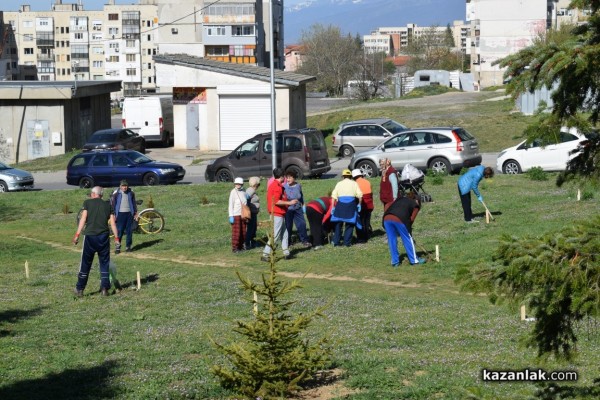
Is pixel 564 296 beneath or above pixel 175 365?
above

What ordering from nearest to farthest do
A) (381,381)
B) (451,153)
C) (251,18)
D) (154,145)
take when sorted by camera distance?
(381,381) < (451,153) < (154,145) < (251,18)

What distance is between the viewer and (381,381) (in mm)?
9555

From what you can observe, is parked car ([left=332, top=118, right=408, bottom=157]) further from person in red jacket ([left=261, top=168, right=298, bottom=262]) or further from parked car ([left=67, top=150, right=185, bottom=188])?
person in red jacket ([left=261, top=168, right=298, bottom=262])

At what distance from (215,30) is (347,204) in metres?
87.3

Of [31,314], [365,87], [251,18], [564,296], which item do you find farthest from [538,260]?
[251,18]

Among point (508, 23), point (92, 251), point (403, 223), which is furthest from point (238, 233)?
point (508, 23)

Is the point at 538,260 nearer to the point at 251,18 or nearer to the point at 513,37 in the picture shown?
the point at 251,18

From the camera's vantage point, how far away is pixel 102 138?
43.4m

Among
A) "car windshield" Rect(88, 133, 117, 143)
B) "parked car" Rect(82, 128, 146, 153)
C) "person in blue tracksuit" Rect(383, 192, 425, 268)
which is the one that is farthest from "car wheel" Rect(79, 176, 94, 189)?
"person in blue tracksuit" Rect(383, 192, 425, 268)

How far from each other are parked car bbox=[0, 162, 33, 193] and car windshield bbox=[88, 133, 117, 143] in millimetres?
9056

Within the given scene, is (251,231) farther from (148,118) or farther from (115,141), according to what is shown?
(148,118)

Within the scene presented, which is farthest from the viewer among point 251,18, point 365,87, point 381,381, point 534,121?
point 251,18

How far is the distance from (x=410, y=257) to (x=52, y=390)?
8545mm

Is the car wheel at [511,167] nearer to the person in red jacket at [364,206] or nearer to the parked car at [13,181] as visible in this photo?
the person in red jacket at [364,206]
